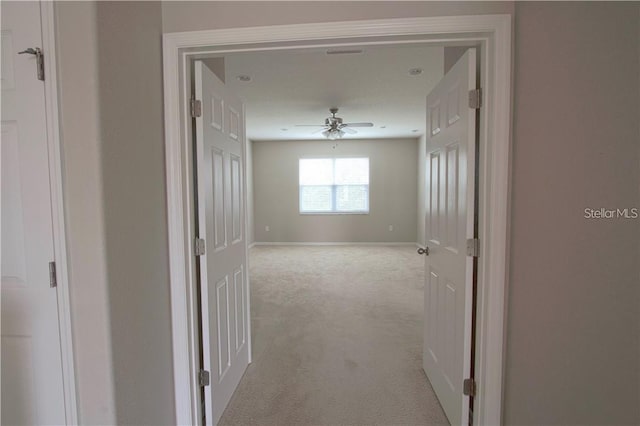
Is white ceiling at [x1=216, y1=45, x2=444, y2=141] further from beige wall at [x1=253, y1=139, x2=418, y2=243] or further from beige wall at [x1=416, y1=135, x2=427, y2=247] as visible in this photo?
beige wall at [x1=253, y1=139, x2=418, y2=243]

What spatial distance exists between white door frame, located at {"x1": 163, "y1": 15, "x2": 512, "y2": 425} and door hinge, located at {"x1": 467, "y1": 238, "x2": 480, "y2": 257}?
30mm

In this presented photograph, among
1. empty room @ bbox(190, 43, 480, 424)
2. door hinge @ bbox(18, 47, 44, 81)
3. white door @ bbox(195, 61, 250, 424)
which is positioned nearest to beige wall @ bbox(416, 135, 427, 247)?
empty room @ bbox(190, 43, 480, 424)

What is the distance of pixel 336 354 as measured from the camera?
2.39 meters

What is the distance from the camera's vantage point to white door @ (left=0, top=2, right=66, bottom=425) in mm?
1022

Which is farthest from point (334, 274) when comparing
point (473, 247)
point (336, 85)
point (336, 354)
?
point (473, 247)

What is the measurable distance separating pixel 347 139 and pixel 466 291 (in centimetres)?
608

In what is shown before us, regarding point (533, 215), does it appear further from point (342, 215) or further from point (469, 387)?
point (342, 215)

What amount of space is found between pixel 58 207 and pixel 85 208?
0.10 meters

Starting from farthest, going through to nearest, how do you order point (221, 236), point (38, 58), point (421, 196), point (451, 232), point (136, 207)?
point (421, 196)
point (221, 236)
point (451, 232)
point (136, 207)
point (38, 58)

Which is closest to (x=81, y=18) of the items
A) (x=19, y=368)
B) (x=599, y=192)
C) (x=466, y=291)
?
(x=19, y=368)

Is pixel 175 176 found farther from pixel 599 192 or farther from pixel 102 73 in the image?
pixel 599 192

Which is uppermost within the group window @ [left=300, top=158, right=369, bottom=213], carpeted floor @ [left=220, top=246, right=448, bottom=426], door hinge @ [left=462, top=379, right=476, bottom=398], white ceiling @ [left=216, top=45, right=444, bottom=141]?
white ceiling @ [left=216, top=45, right=444, bottom=141]

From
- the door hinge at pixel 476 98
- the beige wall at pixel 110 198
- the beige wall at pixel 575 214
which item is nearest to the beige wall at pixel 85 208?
the beige wall at pixel 110 198

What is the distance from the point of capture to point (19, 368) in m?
1.12
